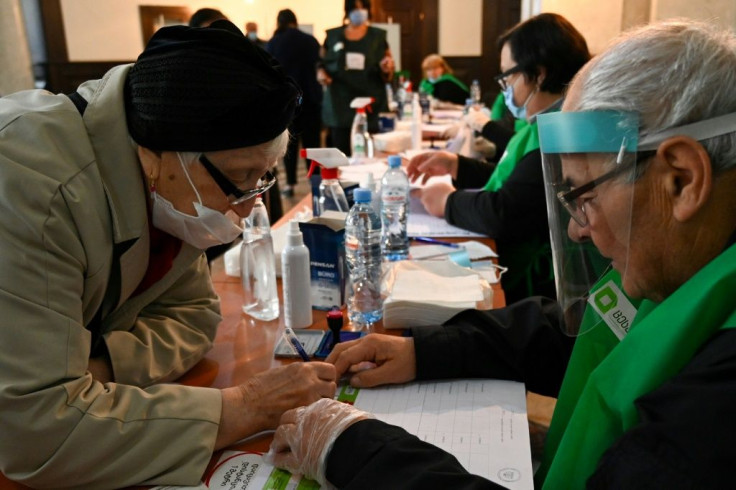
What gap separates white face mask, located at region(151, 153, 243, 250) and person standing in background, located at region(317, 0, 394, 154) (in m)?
4.18

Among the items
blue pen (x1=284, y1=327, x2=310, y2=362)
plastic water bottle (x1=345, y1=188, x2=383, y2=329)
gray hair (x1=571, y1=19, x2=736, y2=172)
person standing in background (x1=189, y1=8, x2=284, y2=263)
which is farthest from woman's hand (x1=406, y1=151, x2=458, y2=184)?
gray hair (x1=571, y1=19, x2=736, y2=172)

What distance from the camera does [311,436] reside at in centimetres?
98

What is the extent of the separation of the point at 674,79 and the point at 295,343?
0.90m

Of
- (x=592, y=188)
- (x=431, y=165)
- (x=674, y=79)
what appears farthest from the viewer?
(x=431, y=165)

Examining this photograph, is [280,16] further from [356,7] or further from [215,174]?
[215,174]

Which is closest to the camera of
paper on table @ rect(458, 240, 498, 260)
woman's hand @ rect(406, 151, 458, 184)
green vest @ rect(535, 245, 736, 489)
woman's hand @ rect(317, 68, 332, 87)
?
green vest @ rect(535, 245, 736, 489)

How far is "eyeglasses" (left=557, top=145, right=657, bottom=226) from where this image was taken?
0.85 metres

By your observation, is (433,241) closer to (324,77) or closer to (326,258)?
(326,258)

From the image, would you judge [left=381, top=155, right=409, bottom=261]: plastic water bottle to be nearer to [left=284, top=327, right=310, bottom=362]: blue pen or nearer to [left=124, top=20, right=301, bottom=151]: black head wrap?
[left=284, top=327, right=310, bottom=362]: blue pen

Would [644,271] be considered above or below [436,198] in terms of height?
above

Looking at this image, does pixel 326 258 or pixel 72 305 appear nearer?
pixel 72 305

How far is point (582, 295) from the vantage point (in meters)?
1.15

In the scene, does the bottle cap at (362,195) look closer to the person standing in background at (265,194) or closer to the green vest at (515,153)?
the green vest at (515,153)

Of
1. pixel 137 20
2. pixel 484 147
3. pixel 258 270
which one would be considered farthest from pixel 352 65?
pixel 137 20
